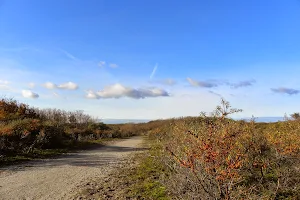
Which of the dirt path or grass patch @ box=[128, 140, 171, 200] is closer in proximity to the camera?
grass patch @ box=[128, 140, 171, 200]

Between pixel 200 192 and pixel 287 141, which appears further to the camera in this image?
pixel 287 141

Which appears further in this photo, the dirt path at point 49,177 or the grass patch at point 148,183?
the dirt path at point 49,177

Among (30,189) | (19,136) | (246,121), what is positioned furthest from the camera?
(19,136)

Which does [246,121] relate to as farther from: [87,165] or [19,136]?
[19,136]

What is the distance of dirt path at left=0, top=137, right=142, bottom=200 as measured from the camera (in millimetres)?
7668

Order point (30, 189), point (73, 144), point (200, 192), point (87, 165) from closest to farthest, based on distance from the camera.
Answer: point (200, 192) < point (30, 189) < point (87, 165) < point (73, 144)

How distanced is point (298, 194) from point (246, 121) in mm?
1945

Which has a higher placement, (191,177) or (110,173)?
(191,177)

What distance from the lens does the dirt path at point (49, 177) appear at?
767cm

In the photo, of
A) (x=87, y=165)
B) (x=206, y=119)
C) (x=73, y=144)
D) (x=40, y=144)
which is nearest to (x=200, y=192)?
(x=206, y=119)

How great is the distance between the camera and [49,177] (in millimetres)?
9680

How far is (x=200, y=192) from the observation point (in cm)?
471

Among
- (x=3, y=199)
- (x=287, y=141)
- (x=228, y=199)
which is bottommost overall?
(x=3, y=199)

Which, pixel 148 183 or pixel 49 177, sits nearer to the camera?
pixel 148 183
